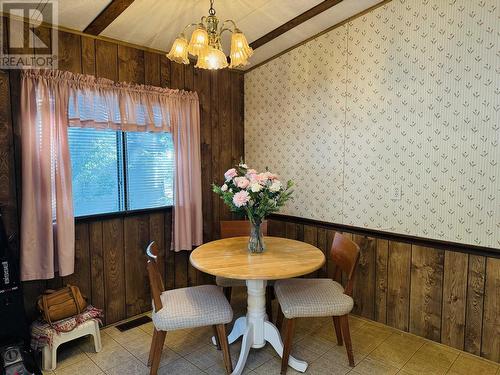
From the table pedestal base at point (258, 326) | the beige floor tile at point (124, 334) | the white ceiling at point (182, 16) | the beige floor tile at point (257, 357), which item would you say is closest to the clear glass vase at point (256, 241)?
the table pedestal base at point (258, 326)

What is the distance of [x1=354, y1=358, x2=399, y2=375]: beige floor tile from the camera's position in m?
2.19

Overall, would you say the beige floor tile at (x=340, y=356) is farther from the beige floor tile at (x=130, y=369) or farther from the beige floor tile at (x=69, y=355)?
the beige floor tile at (x=69, y=355)

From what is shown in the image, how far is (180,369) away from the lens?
224 centimetres

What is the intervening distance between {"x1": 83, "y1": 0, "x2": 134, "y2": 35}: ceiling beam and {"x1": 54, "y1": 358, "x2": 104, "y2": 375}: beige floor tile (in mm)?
2388

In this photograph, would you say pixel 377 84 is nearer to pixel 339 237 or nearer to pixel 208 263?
pixel 339 237

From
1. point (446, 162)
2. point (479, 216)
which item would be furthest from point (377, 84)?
point (479, 216)

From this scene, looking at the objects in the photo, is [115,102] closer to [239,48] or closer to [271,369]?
[239,48]

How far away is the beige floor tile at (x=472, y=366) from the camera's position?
7.16ft

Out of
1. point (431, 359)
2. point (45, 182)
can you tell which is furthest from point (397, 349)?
point (45, 182)

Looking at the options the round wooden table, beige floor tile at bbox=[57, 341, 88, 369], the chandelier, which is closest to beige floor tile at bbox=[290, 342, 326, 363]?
the round wooden table

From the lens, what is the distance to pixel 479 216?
7.43ft

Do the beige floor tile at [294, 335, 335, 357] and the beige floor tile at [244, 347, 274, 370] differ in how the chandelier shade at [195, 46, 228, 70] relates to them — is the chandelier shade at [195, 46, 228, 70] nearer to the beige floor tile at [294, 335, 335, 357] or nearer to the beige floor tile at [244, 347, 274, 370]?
the beige floor tile at [244, 347, 274, 370]

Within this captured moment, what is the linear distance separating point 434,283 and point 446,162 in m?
0.89

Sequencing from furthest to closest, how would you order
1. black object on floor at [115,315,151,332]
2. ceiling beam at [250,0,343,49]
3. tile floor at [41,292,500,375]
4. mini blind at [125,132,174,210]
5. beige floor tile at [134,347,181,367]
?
mini blind at [125,132,174,210] < black object on floor at [115,315,151,332] < ceiling beam at [250,0,343,49] < beige floor tile at [134,347,181,367] < tile floor at [41,292,500,375]
